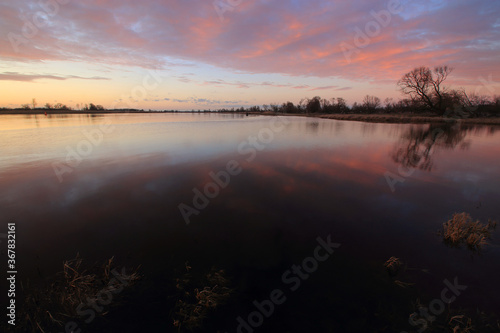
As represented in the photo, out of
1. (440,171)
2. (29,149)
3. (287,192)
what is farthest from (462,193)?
(29,149)

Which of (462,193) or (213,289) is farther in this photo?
(462,193)

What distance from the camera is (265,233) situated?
592 centimetres

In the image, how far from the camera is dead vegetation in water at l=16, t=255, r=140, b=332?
3367 mm

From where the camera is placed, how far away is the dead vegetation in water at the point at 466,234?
211 inches

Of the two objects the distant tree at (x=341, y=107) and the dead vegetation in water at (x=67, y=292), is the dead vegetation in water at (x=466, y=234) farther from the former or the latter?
the distant tree at (x=341, y=107)

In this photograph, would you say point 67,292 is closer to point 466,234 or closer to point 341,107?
point 466,234

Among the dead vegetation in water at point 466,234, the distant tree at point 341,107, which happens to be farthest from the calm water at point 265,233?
the distant tree at point 341,107

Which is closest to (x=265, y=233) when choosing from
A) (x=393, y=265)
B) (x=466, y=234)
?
(x=393, y=265)

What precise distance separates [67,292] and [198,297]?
2603mm

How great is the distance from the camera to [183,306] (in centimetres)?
373

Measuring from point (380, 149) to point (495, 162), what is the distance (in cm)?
693

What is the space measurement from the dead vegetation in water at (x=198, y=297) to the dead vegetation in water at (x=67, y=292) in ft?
3.86

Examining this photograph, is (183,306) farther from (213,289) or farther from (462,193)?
(462,193)

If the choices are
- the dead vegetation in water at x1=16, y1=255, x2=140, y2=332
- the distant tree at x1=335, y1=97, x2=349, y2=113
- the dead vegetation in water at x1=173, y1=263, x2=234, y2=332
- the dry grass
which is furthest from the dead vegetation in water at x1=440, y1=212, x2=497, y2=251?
the distant tree at x1=335, y1=97, x2=349, y2=113
